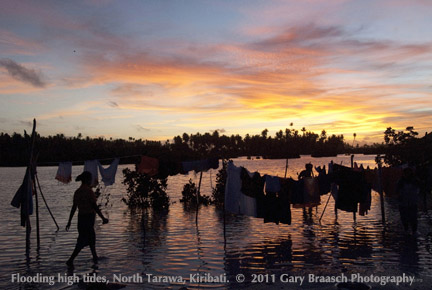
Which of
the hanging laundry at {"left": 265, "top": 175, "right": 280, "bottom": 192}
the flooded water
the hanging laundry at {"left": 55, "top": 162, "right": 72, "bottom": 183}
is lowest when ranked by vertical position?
the flooded water

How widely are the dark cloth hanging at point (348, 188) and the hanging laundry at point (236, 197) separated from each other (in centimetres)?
417

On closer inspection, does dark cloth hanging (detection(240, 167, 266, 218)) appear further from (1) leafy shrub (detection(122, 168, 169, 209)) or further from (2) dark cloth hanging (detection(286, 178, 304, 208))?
(1) leafy shrub (detection(122, 168, 169, 209))

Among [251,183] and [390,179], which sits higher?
[251,183]

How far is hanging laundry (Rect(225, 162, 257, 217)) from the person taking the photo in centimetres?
1302

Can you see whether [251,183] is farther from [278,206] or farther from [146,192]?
[146,192]

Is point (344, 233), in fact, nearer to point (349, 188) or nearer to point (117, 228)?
point (349, 188)

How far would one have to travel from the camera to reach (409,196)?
43.5 feet

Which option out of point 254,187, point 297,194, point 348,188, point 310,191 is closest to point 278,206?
point 254,187

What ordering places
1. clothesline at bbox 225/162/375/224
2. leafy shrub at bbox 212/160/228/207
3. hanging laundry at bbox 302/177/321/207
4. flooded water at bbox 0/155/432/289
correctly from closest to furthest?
flooded water at bbox 0/155/432/289
clothesline at bbox 225/162/375/224
hanging laundry at bbox 302/177/321/207
leafy shrub at bbox 212/160/228/207

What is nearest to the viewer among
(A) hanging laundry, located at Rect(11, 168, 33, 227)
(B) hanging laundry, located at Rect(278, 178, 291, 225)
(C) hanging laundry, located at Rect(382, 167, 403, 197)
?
(A) hanging laundry, located at Rect(11, 168, 33, 227)

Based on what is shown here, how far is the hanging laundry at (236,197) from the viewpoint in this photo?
513 inches

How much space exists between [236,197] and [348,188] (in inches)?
205

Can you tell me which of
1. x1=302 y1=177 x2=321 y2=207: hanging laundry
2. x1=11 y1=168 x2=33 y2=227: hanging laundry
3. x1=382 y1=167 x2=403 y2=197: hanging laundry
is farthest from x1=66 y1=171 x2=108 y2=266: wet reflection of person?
x1=382 y1=167 x2=403 y2=197: hanging laundry

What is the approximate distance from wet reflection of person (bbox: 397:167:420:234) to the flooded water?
71cm
